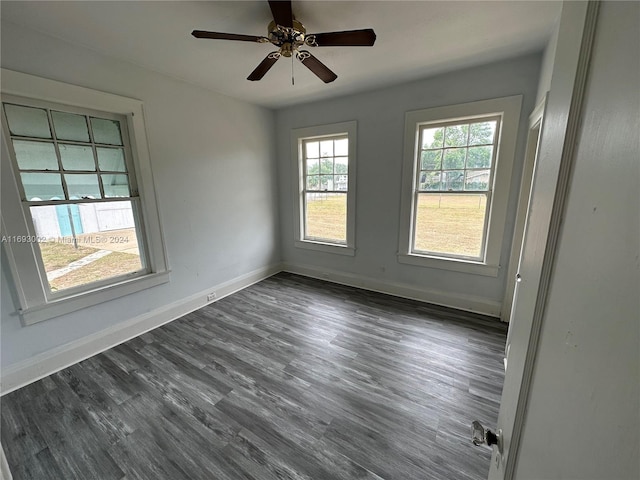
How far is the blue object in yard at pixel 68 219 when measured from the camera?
2.13 m

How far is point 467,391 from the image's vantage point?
73.4 inches

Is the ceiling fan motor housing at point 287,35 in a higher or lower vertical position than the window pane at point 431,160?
higher

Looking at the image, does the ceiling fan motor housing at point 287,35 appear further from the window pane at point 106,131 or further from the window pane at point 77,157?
the window pane at point 77,157

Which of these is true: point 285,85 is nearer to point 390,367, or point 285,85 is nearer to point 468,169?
point 468,169

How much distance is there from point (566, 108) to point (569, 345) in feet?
1.46

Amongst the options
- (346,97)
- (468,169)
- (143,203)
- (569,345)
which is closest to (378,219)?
(468,169)

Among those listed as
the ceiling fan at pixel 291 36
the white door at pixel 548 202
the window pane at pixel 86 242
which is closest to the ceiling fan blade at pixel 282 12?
the ceiling fan at pixel 291 36

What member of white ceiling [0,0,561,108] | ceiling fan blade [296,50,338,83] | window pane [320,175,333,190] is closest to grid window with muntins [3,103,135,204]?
white ceiling [0,0,561,108]

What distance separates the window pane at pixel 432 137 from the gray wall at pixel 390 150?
0.86 feet

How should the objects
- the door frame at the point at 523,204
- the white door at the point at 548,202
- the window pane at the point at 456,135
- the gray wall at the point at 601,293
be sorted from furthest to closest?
the window pane at the point at 456,135 → the door frame at the point at 523,204 → the white door at the point at 548,202 → the gray wall at the point at 601,293

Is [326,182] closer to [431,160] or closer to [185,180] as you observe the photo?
[431,160]

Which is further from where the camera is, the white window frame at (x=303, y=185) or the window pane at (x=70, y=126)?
the white window frame at (x=303, y=185)

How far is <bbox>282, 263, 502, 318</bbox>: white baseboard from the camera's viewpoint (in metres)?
2.91

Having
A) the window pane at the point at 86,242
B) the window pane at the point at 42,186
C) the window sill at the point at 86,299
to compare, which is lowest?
the window sill at the point at 86,299
